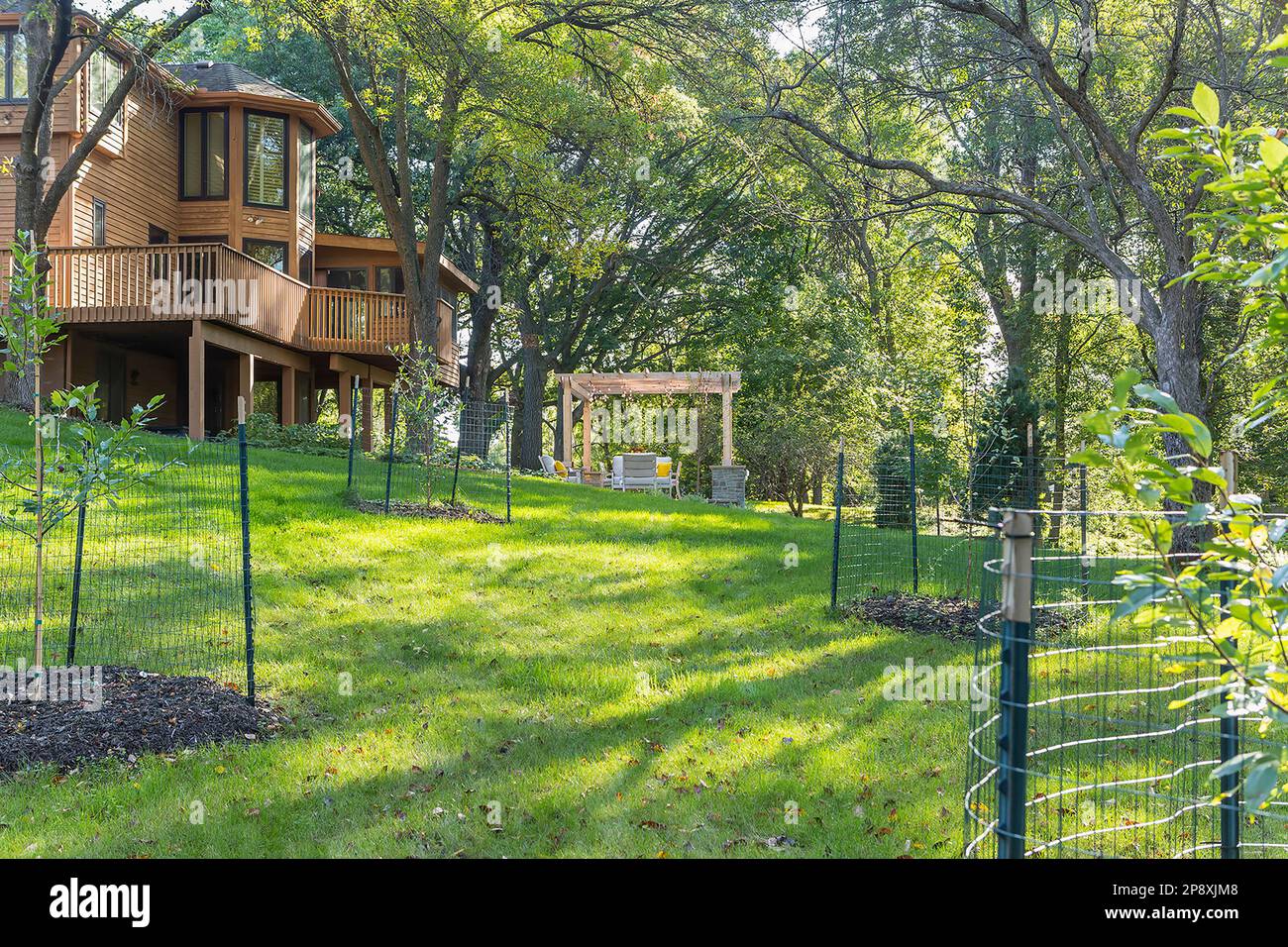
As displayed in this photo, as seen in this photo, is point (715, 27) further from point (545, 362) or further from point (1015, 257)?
point (545, 362)

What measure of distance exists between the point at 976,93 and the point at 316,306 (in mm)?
14389

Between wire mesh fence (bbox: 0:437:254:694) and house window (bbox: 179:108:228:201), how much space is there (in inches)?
569

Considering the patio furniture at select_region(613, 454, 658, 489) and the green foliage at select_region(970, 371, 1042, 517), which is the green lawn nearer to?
the green foliage at select_region(970, 371, 1042, 517)

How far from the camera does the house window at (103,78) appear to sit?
20.3 metres

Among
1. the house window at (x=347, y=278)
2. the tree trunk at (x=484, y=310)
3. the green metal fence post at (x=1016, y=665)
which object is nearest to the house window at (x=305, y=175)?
the house window at (x=347, y=278)

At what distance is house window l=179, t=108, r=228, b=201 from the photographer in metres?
23.3

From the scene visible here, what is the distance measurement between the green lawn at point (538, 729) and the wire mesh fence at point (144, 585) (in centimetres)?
40

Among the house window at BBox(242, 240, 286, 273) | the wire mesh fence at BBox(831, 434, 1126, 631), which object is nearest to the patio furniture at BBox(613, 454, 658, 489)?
the wire mesh fence at BBox(831, 434, 1126, 631)

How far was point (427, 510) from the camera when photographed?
1282cm

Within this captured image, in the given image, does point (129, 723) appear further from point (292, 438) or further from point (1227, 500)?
point (292, 438)

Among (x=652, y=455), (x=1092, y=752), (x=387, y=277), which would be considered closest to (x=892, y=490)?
(x=652, y=455)
